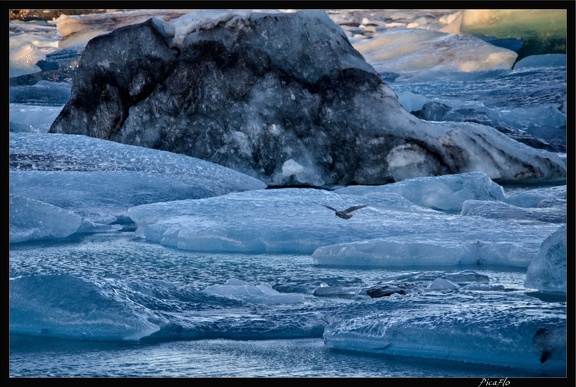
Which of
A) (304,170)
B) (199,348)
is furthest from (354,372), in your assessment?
(304,170)

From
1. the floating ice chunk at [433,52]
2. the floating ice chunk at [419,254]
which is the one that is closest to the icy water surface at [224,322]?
the floating ice chunk at [419,254]

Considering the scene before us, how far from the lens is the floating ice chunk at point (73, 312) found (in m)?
3.22

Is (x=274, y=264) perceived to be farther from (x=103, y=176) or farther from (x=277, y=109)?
(x=277, y=109)

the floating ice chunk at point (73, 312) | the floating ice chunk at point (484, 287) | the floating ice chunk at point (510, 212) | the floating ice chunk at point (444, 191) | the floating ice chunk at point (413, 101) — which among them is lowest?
the floating ice chunk at point (413, 101)

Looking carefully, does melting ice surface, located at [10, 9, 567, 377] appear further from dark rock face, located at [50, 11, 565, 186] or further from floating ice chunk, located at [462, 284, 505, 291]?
dark rock face, located at [50, 11, 565, 186]

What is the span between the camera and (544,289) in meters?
3.75

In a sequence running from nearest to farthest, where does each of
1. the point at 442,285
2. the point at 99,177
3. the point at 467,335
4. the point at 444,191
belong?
the point at 467,335, the point at 442,285, the point at 99,177, the point at 444,191

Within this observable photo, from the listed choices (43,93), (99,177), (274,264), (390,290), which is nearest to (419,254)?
(274,264)

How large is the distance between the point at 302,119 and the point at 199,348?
5.09 meters

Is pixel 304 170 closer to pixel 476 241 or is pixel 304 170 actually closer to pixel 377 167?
pixel 377 167

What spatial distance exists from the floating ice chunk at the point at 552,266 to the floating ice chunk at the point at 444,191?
3070 mm

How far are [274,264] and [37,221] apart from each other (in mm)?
1632

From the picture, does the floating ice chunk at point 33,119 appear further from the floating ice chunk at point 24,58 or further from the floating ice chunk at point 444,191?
the floating ice chunk at point 444,191

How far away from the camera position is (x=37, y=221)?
550 centimetres
